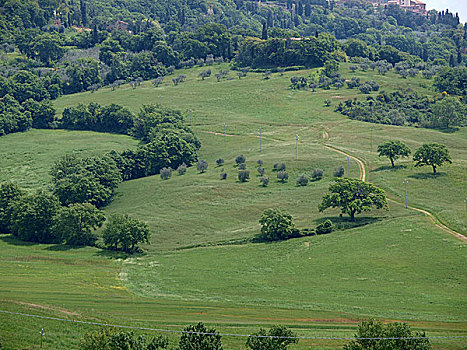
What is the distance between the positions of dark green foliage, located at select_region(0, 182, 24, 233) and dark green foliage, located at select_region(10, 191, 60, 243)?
205 centimetres

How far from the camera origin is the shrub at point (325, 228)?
108 meters

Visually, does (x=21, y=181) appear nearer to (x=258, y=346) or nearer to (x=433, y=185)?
(x=433, y=185)

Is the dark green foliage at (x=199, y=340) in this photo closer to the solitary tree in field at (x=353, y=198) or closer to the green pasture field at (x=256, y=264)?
the green pasture field at (x=256, y=264)

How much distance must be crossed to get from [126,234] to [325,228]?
33283mm

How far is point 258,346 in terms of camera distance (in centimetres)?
5112

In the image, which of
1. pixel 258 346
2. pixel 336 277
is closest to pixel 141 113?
pixel 336 277

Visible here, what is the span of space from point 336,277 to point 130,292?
27978mm

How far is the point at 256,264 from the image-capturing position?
Result: 95812 mm

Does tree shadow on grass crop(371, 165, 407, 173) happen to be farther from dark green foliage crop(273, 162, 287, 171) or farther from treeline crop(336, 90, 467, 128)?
treeline crop(336, 90, 467, 128)

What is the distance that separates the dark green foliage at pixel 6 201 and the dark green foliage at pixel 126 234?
72.3ft

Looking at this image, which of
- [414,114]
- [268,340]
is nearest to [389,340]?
[268,340]

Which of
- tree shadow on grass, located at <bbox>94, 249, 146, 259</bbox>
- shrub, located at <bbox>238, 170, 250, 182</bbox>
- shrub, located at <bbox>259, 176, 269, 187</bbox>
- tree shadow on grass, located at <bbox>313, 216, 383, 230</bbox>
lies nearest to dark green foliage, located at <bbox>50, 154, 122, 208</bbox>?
tree shadow on grass, located at <bbox>94, 249, 146, 259</bbox>

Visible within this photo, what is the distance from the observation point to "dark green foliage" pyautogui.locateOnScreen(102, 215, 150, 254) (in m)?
107

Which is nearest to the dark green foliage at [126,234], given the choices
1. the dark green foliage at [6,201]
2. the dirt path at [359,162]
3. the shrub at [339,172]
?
the dark green foliage at [6,201]
